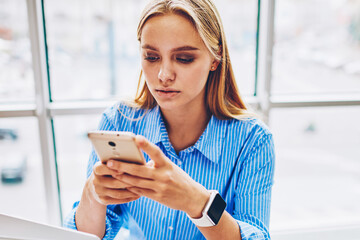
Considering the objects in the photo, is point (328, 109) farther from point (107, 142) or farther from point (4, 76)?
point (4, 76)

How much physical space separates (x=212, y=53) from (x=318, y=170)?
5.38 ft

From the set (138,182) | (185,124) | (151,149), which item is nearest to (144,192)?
(138,182)

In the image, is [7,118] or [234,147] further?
[7,118]

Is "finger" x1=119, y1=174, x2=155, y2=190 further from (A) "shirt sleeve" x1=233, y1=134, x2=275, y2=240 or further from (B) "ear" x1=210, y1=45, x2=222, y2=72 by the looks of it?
(B) "ear" x1=210, y1=45, x2=222, y2=72

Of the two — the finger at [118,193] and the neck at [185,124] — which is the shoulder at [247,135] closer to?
the neck at [185,124]

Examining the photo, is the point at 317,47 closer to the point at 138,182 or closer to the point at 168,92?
the point at 168,92

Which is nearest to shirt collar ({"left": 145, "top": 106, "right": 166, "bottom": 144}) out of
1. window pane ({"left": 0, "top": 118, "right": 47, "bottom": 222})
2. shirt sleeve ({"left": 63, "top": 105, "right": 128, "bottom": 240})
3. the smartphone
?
shirt sleeve ({"left": 63, "top": 105, "right": 128, "bottom": 240})

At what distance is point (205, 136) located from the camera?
1.15 metres

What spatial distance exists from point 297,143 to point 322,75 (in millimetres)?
497

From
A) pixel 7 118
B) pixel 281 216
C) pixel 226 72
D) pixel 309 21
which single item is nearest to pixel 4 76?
pixel 7 118

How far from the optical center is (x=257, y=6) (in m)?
1.78

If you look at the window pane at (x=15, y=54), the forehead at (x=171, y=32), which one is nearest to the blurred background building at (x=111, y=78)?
the window pane at (x=15, y=54)

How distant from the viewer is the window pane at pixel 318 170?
6.70ft

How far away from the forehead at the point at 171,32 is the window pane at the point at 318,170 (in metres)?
1.22
